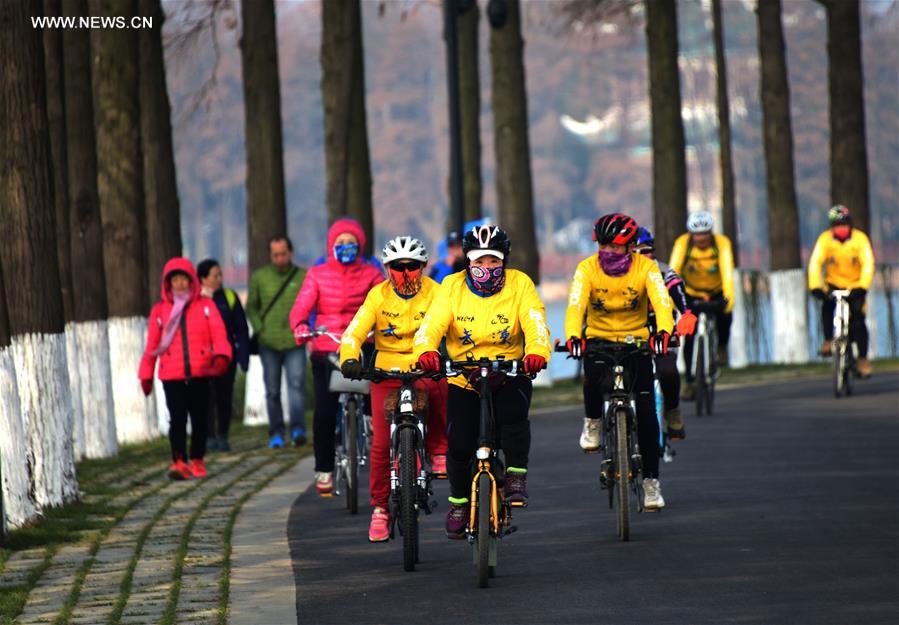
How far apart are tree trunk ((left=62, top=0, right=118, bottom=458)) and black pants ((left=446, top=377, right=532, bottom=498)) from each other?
7388mm

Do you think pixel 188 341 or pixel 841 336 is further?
pixel 841 336

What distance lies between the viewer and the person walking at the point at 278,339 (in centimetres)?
1866

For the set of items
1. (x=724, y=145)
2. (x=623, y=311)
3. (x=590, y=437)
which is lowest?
(x=590, y=437)

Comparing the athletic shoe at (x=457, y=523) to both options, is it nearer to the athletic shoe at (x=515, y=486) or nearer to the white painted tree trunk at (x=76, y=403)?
the athletic shoe at (x=515, y=486)

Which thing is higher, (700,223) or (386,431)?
(700,223)

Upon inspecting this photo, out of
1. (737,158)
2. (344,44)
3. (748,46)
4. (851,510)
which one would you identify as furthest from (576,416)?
(748,46)

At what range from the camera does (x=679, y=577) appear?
10219 millimetres

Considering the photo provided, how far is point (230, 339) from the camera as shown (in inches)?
717

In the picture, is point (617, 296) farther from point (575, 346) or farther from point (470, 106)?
point (470, 106)

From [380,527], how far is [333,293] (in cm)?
321

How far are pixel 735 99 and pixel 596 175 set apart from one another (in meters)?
13.8

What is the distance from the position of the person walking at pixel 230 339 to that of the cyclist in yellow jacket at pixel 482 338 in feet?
25.5

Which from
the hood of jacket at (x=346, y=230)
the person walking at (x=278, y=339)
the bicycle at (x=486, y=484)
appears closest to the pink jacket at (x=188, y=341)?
the hood of jacket at (x=346, y=230)

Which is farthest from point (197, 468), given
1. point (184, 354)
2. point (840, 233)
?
point (840, 233)
